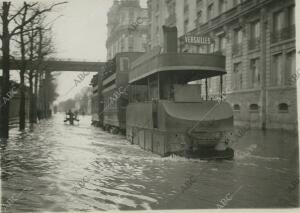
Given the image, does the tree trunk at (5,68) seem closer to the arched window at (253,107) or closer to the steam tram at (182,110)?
the steam tram at (182,110)

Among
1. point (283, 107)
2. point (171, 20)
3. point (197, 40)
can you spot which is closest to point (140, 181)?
point (197, 40)

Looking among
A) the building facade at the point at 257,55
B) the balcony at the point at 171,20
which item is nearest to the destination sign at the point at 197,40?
the building facade at the point at 257,55

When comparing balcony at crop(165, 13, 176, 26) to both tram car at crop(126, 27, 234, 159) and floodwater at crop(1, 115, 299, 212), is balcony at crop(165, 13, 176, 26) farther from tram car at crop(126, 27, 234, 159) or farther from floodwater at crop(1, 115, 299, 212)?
tram car at crop(126, 27, 234, 159)

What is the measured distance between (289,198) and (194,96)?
584 centimetres

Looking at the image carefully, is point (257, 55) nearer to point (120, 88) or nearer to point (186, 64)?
point (120, 88)

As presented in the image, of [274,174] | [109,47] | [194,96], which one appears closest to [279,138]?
[194,96]

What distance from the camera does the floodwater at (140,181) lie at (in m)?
7.29

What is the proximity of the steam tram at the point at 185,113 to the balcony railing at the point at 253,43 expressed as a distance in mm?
14936

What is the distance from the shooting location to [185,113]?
11938mm

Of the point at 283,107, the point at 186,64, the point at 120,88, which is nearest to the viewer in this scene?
the point at 186,64

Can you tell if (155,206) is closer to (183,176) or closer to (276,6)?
(183,176)

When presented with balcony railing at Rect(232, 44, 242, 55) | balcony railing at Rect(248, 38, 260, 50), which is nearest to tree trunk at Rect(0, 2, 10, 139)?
balcony railing at Rect(248, 38, 260, 50)

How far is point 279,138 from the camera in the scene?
62.9 feet

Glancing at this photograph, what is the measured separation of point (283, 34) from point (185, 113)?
14.4 m
